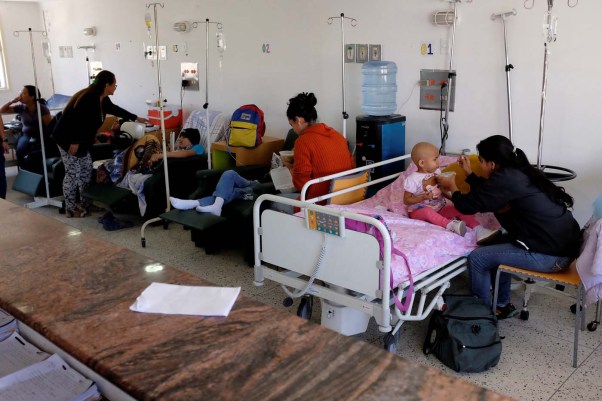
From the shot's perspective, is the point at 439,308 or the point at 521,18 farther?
the point at 521,18

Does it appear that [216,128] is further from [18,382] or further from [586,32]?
[18,382]

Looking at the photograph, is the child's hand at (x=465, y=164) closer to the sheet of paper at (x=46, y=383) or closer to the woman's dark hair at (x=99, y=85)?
the sheet of paper at (x=46, y=383)

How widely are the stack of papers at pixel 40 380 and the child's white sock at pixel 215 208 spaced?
9.89 ft

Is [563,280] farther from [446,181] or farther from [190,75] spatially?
[190,75]

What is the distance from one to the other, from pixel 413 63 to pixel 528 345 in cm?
237

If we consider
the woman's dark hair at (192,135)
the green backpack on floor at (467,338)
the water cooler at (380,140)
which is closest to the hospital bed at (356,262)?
the green backpack on floor at (467,338)

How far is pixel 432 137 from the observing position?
15.4 feet

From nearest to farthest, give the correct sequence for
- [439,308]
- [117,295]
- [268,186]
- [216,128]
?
1. [117,295]
2. [439,308]
3. [268,186]
4. [216,128]

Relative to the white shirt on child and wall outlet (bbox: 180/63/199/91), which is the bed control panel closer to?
the white shirt on child

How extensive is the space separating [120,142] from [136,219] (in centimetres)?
122

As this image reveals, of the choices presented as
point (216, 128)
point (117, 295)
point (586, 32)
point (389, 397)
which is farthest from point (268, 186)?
point (389, 397)

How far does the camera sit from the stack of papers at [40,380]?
1.41m

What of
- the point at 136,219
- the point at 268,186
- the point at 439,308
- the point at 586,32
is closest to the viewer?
the point at 439,308

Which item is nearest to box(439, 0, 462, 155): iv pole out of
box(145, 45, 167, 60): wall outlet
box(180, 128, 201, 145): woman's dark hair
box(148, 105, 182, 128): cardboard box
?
box(180, 128, 201, 145): woman's dark hair
